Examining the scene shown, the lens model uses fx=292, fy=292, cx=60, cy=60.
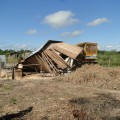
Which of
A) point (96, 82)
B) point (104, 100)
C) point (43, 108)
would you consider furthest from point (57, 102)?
point (96, 82)

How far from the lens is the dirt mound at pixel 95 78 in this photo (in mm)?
17334

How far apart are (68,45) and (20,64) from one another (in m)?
4.85

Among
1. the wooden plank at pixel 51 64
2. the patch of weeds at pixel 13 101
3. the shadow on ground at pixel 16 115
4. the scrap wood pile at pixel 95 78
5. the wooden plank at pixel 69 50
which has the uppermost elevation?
the wooden plank at pixel 69 50

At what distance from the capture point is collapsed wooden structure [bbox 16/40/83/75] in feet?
84.4

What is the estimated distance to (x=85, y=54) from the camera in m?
28.2

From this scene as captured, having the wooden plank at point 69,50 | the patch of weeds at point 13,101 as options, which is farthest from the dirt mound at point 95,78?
the patch of weeds at point 13,101

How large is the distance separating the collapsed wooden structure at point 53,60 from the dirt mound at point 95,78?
5.57 metres

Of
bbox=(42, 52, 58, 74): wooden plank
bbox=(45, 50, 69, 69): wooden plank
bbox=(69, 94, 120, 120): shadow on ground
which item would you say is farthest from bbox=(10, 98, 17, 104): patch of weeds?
bbox=(45, 50, 69, 69): wooden plank

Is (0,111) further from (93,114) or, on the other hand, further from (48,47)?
(48,47)

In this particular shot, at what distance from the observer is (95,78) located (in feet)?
60.9

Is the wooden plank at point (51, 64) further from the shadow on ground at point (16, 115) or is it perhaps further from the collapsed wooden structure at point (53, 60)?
the shadow on ground at point (16, 115)

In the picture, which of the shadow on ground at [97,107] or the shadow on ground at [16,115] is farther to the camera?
the shadow on ground at [16,115]

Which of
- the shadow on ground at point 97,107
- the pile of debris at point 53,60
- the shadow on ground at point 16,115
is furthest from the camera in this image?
the pile of debris at point 53,60

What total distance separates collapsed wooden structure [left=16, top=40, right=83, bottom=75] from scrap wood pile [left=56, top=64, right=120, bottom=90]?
18.0 feet
